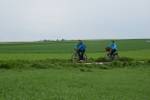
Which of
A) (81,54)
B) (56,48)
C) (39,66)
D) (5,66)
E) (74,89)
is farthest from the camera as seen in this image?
(56,48)

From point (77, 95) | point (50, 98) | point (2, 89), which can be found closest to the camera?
point (50, 98)

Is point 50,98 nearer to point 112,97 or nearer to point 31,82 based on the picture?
point 112,97

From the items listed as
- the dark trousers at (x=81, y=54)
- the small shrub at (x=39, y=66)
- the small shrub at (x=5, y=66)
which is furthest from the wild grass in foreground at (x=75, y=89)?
the dark trousers at (x=81, y=54)

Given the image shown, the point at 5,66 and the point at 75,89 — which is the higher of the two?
the point at 75,89

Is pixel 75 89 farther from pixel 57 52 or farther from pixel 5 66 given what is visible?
pixel 57 52

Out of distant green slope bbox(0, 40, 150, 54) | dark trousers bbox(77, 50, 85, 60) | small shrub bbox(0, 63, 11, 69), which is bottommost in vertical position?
distant green slope bbox(0, 40, 150, 54)

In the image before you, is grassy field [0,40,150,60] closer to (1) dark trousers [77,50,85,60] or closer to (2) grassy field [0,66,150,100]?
(1) dark trousers [77,50,85,60]

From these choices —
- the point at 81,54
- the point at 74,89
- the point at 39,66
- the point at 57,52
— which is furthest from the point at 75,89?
the point at 57,52

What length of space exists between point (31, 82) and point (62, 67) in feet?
29.9

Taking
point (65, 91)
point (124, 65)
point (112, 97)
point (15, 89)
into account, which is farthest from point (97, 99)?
point (124, 65)

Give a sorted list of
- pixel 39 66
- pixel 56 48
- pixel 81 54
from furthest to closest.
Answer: pixel 56 48, pixel 81 54, pixel 39 66

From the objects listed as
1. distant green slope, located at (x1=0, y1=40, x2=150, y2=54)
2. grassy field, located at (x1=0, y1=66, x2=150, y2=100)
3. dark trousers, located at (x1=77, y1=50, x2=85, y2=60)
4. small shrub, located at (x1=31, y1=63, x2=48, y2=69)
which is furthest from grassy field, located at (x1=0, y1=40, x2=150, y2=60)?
grassy field, located at (x1=0, y1=66, x2=150, y2=100)

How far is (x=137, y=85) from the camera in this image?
1777 centimetres

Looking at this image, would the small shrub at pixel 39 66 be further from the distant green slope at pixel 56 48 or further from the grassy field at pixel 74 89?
the distant green slope at pixel 56 48
